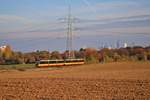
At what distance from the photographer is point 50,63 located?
282 ft

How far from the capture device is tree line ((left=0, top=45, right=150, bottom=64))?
108 metres

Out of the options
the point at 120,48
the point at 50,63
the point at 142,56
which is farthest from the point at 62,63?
the point at 120,48

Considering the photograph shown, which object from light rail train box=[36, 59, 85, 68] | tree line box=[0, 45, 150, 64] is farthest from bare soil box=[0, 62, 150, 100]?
tree line box=[0, 45, 150, 64]

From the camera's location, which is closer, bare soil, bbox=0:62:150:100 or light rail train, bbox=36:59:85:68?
bare soil, bbox=0:62:150:100

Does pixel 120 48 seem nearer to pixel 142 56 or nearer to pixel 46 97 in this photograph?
pixel 142 56

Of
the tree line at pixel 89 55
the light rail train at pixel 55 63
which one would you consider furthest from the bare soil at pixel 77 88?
the tree line at pixel 89 55

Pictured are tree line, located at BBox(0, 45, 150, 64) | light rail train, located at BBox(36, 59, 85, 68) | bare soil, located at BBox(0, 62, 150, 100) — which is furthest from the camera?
tree line, located at BBox(0, 45, 150, 64)

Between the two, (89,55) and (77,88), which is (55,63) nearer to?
(89,55)

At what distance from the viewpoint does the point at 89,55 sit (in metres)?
115

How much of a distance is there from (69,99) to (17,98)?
317cm

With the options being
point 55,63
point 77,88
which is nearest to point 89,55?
point 55,63

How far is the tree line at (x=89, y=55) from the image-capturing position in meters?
108

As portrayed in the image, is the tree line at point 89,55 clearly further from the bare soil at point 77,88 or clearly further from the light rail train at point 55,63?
the bare soil at point 77,88

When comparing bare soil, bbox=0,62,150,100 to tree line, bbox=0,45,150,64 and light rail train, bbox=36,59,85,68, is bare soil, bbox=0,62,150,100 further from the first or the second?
tree line, bbox=0,45,150,64
